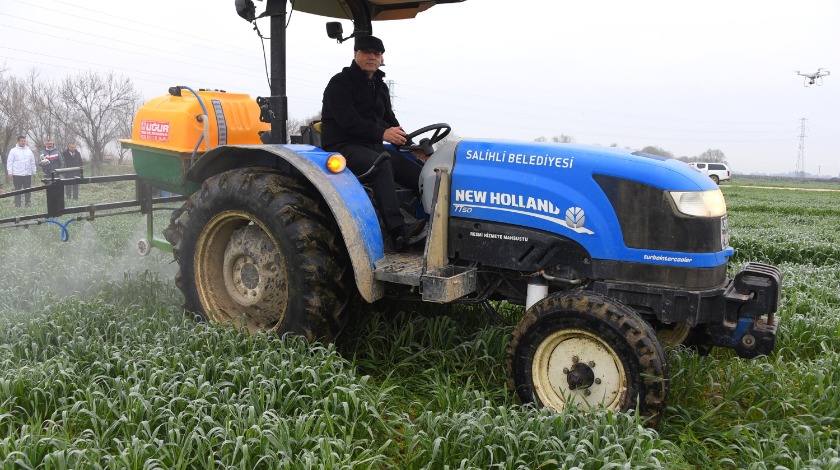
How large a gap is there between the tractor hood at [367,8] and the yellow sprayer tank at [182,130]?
1044 mm

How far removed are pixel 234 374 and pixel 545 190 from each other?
78.5 inches

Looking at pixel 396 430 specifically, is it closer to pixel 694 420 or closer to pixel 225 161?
pixel 694 420

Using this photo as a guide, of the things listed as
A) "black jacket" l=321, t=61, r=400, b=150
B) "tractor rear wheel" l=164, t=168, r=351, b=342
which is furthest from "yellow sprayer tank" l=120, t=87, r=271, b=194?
"black jacket" l=321, t=61, r=400, b=150

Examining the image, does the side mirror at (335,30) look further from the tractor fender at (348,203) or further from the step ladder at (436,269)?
the step ladder at (436,269)

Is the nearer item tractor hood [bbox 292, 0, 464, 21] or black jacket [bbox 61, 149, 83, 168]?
tractor hood [bbox 292, 0, 464, 21]

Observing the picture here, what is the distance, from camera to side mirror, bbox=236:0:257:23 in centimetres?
468

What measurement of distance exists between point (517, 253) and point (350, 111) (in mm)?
1512

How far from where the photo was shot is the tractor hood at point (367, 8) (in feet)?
17.0

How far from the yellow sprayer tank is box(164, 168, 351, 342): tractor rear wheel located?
809mm

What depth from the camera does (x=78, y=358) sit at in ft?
13.7

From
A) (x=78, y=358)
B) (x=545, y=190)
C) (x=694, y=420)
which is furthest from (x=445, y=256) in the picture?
(x=78, y=358)

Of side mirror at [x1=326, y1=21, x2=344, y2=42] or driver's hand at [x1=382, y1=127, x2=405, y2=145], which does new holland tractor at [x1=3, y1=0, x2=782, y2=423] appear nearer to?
side mirror at [x1=326, y1=21, x2=344, y2=42]

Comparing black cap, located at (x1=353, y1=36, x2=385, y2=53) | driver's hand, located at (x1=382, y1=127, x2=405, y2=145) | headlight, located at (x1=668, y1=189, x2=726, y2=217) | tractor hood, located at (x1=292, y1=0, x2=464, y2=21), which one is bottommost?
headlight, located at (x1=668, y1=189, x2=726, y2=217)

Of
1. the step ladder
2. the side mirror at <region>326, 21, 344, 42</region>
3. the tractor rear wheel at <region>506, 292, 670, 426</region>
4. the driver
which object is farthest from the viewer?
the side mirror at <region>326, 21, 344, 42</region>
